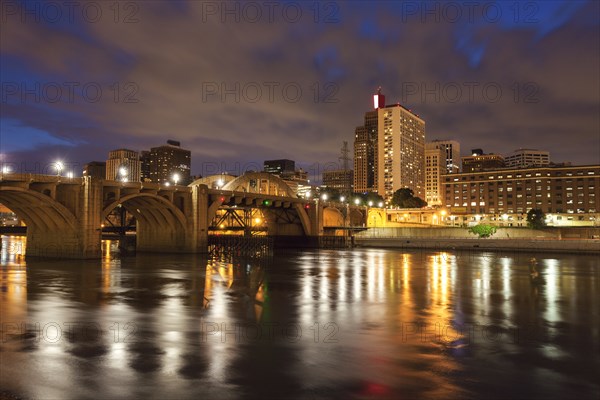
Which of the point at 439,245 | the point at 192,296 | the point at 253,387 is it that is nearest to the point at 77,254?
the point at 192,296

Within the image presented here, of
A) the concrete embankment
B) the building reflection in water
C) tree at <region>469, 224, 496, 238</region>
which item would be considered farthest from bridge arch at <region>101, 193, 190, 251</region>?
tree at <region>469, 224, 496, 238</region>

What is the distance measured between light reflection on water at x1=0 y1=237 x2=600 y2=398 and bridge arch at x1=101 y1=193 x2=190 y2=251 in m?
34.3

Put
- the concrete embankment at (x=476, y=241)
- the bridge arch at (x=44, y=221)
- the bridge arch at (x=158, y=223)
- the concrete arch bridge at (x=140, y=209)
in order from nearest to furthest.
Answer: the bridge arch at (x=44, y=221) → the concrete arch bridge at (x=140, y=209) → the bridge arch at (x=158, y=223) → the concrete embankment at (x=476, y=241)

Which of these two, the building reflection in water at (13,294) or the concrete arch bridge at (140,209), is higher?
the concrete arch bridge at (140,209)

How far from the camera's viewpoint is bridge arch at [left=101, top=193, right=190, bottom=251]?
6976 centimetres

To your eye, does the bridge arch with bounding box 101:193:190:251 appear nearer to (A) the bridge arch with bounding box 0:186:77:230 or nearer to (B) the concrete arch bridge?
(B) the concrete arch bridge

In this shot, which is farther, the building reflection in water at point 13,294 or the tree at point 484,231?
the tree at point 484,231

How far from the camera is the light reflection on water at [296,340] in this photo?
1298 cm

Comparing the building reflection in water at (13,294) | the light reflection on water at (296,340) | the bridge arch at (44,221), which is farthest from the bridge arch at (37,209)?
the light reflection on water at (296,340)

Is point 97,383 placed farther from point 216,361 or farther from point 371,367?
point 371,367

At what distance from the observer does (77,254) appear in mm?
55750

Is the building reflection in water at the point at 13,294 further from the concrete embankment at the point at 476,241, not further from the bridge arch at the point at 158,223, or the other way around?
the concrete embankment at the point at 476,241

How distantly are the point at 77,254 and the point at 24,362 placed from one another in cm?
4442

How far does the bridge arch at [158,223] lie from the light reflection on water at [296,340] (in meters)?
34.3
